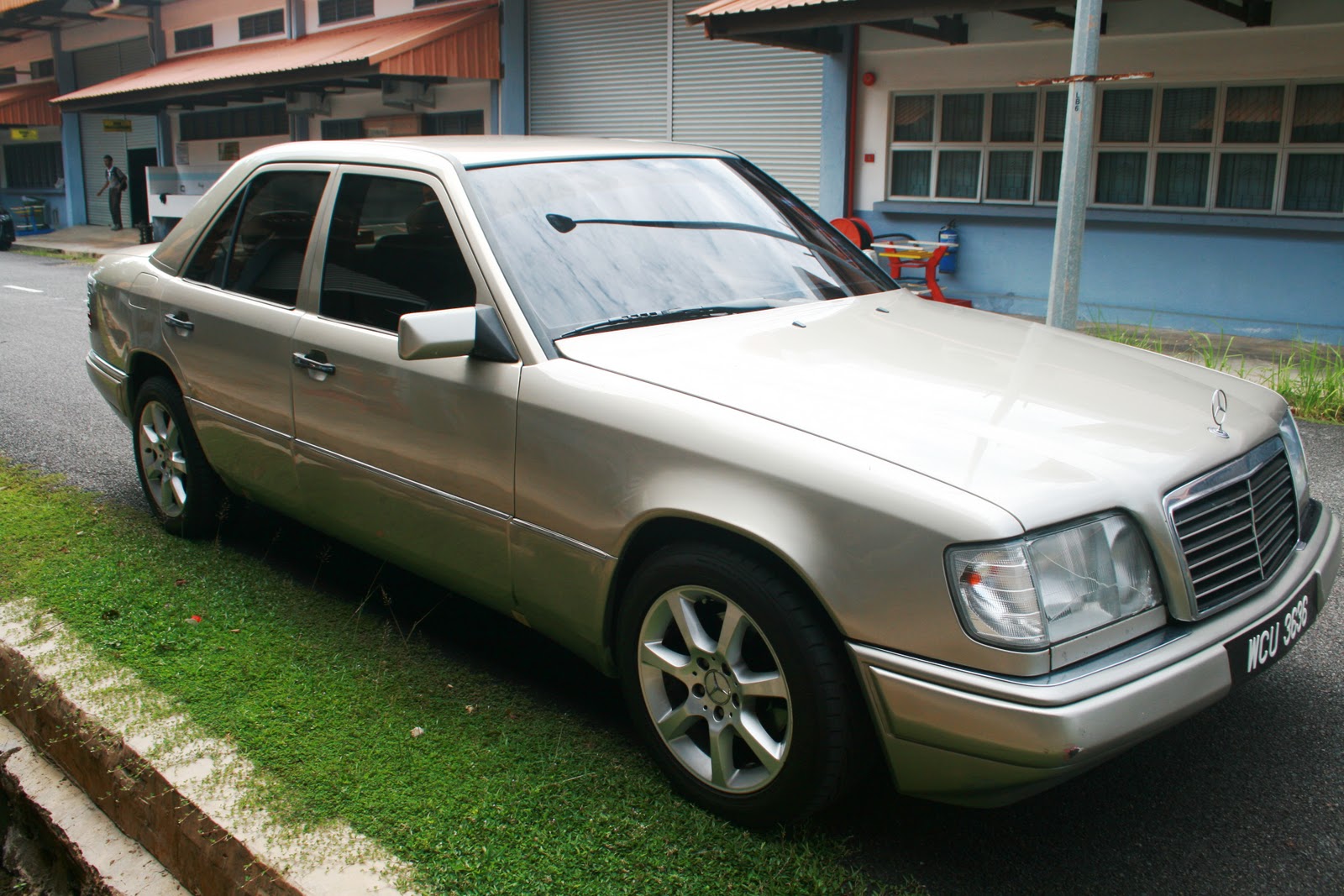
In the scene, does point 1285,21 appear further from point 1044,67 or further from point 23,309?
point 23,309

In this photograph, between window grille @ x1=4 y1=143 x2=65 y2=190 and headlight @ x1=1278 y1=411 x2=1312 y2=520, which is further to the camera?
window grille @ x1=4 y1=143 x2=65 y2=190

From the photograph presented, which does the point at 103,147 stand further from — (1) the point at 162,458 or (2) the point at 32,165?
(1) the point at 162,458

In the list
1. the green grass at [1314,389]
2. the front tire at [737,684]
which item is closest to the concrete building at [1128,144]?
the green grass at [1314,389]

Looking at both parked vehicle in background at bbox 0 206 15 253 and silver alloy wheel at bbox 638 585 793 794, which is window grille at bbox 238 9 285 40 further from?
silver alloy wheel at bbox 638 585 793 794

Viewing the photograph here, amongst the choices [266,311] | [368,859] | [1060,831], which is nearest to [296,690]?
[368,859]

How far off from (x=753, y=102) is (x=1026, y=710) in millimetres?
15622

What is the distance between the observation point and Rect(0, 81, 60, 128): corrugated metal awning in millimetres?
32156

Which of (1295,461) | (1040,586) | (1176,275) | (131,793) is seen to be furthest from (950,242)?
→ (131,793)

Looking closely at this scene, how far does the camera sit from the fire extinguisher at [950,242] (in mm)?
14031

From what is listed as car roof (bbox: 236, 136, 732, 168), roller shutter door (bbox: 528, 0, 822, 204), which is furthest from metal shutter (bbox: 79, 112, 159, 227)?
car roof (bbox: 236, 136, 732, 168)

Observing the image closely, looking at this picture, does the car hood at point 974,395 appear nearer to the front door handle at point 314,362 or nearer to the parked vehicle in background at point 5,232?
the front door handle at point 314,362

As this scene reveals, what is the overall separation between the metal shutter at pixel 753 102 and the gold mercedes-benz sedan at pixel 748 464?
40.0 ft

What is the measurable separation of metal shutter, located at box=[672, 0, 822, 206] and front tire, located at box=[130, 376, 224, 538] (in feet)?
38.5

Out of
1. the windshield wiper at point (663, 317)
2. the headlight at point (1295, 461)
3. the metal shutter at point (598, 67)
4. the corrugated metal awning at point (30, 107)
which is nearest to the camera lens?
the headlight at point (1295, 461)
